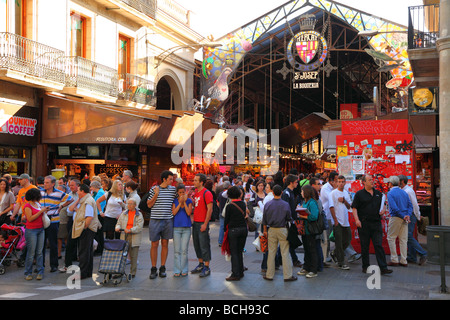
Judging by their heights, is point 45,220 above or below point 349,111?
below

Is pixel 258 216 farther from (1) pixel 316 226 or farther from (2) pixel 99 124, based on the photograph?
(2) pixel 99 124

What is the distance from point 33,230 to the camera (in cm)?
948

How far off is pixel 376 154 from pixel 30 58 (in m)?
11.5

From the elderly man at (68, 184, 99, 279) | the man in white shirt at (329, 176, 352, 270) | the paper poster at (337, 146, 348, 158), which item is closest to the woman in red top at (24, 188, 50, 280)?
the elderly man at (68, 184, 99, 279)

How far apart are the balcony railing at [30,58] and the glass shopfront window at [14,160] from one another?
9.06ft

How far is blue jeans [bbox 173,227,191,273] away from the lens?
949 centimetres

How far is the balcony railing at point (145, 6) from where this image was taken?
72.5 feet

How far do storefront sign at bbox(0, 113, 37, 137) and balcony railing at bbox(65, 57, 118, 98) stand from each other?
1913 millimetres

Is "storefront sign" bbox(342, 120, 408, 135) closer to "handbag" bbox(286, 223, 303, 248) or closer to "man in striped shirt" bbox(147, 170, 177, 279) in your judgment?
"handbag" bbox(286, 223, 303, 248)

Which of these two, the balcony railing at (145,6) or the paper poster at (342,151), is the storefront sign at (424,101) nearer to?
the paper poster at (342,151)

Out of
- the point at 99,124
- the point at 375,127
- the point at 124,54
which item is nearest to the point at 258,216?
the point at 375,127

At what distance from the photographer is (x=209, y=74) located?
29.6 m

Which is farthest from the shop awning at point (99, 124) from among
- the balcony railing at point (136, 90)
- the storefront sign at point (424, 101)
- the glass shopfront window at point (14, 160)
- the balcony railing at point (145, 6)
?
the storefront sign at point (424, 101)

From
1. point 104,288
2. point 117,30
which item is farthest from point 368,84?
point 104,288
